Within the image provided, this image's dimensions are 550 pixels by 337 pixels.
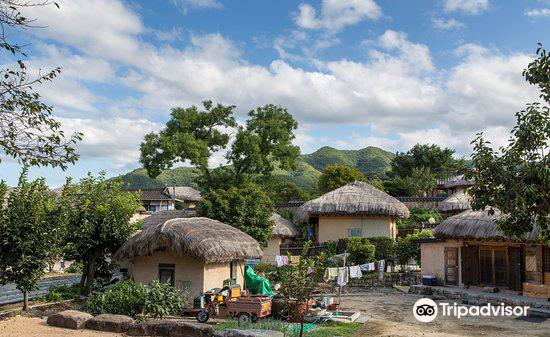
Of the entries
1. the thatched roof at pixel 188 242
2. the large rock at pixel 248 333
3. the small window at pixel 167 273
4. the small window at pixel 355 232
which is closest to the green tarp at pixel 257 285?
the thatched roof at pixel 188 242

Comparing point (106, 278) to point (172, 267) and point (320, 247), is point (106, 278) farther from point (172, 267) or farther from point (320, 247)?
point (320, 247)

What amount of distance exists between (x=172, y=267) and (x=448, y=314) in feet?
30.4

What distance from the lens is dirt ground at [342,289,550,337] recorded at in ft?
43.1

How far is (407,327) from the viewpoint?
45.8ft

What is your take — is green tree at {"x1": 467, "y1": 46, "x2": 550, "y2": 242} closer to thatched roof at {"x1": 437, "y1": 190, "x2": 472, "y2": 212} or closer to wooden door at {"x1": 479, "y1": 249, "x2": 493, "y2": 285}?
wooden door at {"x1": 479, "y1": 249, "x2": 493, "y2": 285}

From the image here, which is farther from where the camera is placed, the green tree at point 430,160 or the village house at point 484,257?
the green tree at point 430,160

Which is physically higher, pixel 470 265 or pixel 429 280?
pixel 470 265

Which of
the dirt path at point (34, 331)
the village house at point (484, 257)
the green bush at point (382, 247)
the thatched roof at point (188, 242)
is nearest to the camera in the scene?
the dirt path at point (34, 331)

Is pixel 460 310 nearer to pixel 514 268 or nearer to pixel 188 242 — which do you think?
pixel 514 268

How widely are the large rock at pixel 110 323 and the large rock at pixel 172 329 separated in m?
0.29

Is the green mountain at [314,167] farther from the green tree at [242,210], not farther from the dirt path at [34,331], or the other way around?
the dirt path at [34,331]

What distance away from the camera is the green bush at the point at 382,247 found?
27.8m

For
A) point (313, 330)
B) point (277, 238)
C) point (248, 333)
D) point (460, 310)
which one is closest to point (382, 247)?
point (277, 238)

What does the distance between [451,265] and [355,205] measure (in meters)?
9.87
